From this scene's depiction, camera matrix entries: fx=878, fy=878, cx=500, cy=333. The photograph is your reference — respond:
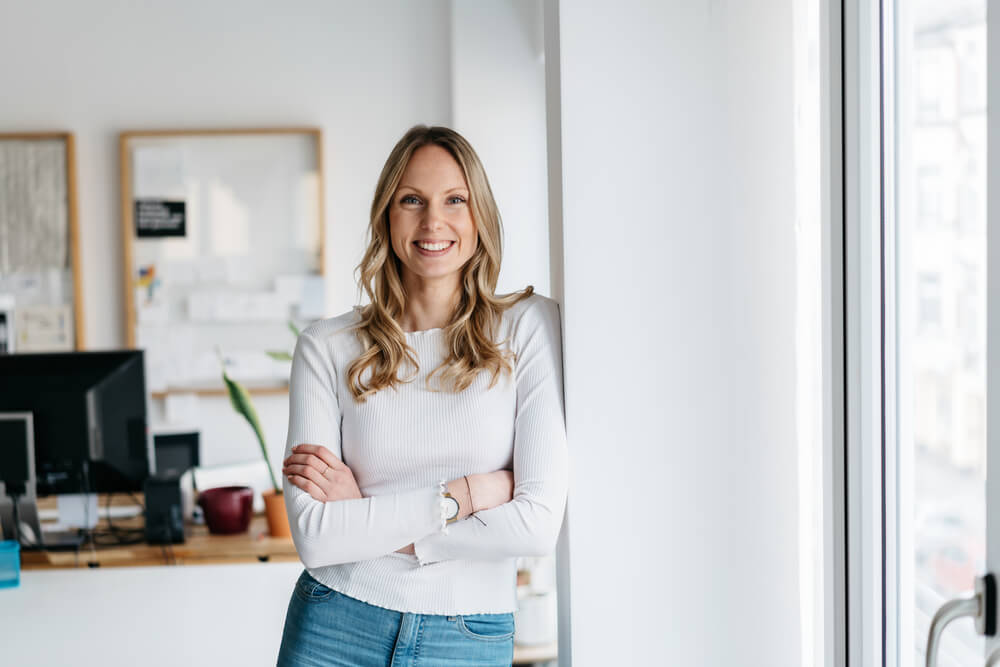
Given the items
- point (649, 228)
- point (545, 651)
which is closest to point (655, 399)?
point (649, 228)

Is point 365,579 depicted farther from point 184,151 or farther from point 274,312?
point 184,151

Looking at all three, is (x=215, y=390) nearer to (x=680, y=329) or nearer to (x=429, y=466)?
(x=429, y=466)

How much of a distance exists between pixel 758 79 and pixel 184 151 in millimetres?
2682

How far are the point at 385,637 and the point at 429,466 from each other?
0.94 ft

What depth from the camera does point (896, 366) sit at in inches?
50.4

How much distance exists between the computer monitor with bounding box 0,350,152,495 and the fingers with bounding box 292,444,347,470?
1.19 metres

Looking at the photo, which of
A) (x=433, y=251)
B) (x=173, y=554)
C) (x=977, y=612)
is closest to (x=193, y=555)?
(x=173, y=554)

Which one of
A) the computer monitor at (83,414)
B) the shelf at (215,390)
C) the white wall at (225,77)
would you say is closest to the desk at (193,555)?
the computer monitor at (83,414)

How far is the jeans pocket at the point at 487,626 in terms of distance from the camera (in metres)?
1.45

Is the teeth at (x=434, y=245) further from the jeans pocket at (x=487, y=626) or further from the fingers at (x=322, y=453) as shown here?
the jeans pocket at (x=487, y=626)

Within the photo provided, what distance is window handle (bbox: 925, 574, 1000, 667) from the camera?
0.98 meters

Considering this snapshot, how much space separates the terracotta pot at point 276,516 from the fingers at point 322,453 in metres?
0.98

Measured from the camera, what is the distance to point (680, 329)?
1511 mm

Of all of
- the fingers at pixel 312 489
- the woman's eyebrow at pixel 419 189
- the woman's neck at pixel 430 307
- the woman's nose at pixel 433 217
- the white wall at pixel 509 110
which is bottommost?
the fingers at pixel 312 489
